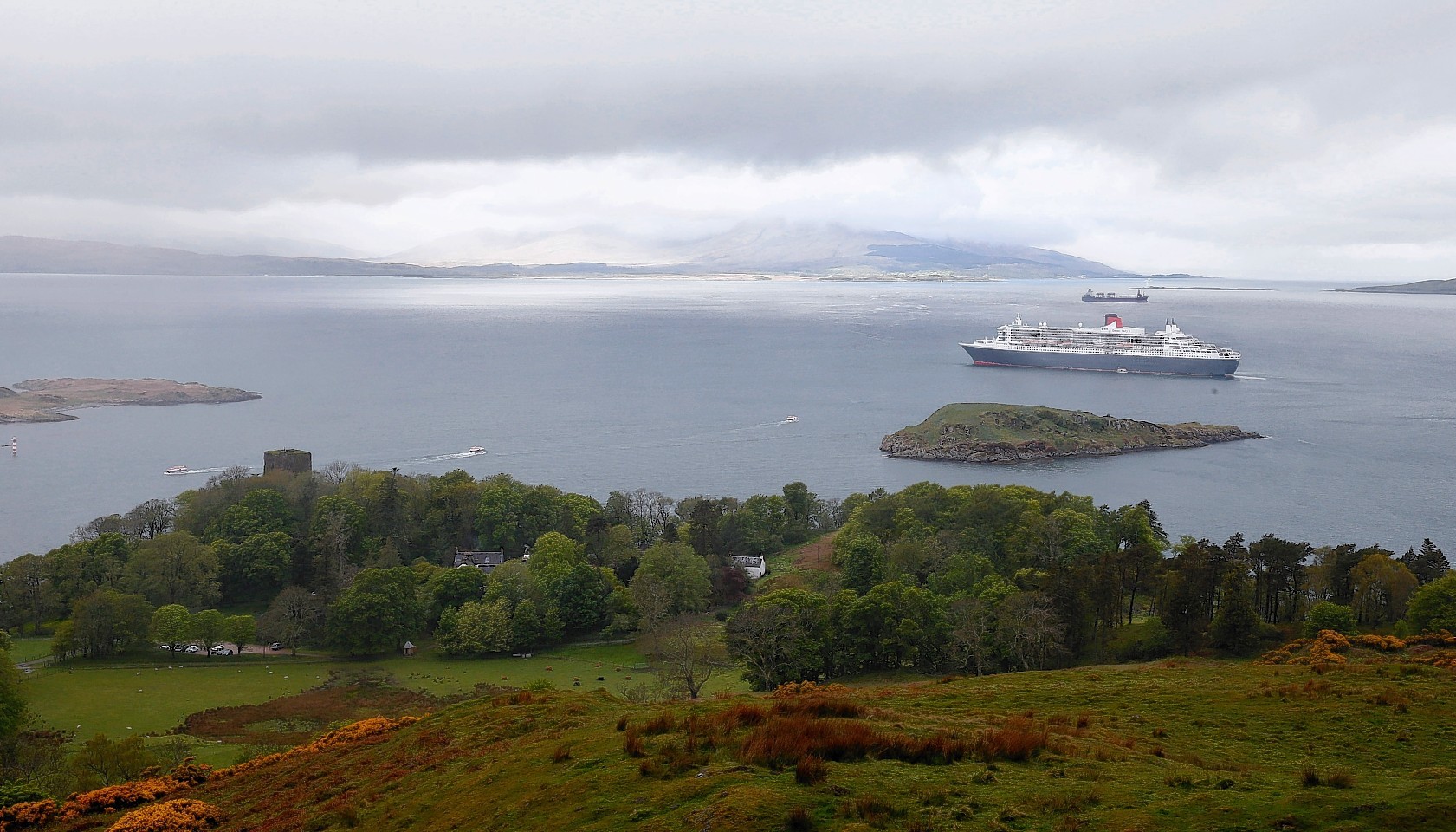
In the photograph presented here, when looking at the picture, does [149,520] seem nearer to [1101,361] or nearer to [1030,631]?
[1030,631]

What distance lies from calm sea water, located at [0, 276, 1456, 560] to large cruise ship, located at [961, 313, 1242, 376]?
173 inches

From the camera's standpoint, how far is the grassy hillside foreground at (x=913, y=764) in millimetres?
10125

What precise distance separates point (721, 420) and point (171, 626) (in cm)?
6186

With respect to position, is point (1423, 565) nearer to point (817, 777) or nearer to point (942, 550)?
point (942, 550)

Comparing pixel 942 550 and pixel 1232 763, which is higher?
pixel 1232 763

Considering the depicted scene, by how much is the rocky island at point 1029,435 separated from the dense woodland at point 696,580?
21173 millimetres

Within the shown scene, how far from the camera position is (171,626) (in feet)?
134

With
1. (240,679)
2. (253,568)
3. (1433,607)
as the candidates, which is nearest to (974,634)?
(1433,607)

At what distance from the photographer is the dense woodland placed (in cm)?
3275

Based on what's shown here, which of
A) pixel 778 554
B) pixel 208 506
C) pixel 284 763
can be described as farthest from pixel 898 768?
pixel 208 506

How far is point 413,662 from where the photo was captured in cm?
4116

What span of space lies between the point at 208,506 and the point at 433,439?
1247 inches

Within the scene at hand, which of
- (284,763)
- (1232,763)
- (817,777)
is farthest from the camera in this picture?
(284,763)

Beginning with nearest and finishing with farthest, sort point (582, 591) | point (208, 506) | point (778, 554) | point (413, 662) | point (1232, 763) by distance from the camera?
point (1232, 763) < point (413, 662) < point (582, 591) < point (208, 506) < point (778, 554)
